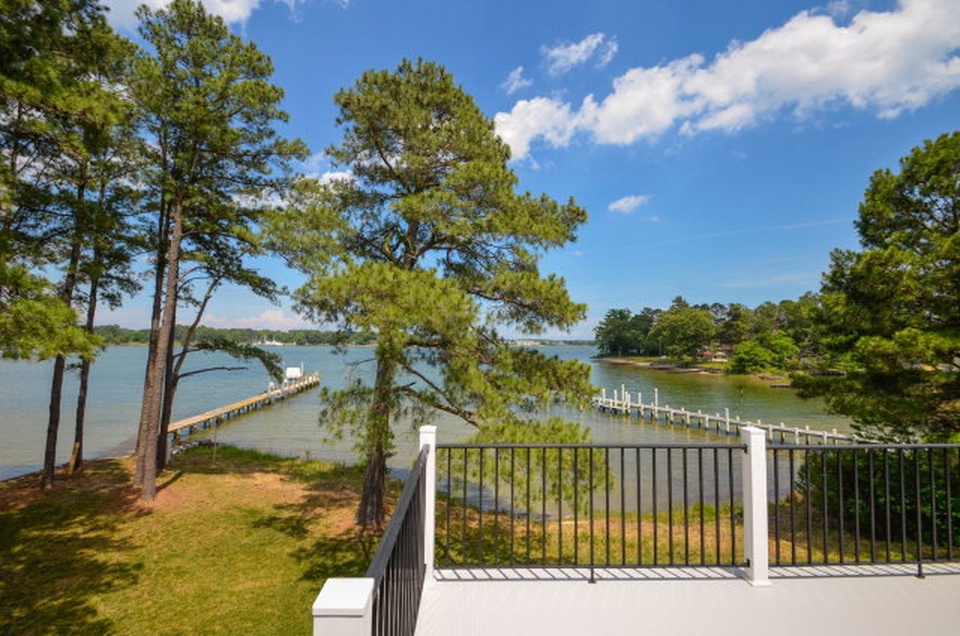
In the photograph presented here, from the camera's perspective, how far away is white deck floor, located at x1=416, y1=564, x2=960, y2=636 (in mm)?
2730

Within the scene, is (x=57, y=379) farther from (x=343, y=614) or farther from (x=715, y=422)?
(x=715, y=422)

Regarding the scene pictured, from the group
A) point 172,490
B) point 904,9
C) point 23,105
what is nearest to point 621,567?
point 904,9

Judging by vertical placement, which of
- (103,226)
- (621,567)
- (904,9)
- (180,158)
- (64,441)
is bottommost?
(64,441)

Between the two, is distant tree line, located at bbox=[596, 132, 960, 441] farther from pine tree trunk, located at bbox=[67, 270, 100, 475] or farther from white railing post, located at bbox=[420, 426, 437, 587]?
pine tree trunk, located at bbox=[67, 270, 100, 475]

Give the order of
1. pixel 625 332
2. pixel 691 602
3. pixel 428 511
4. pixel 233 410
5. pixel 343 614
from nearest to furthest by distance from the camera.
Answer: pixel 343 614
pixel 691 602
pixel 428 511
pixel 233 410
pixel 625 332

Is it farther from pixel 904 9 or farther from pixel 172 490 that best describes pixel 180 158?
pixel 904 9

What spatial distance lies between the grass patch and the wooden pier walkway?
12.7 m

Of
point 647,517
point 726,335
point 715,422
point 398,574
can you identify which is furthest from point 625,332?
point 398,574

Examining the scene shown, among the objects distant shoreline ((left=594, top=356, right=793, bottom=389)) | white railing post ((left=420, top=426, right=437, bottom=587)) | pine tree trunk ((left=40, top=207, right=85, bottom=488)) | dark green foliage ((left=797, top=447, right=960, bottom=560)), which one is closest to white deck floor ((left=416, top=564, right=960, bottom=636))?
white railing post ((left=420, top=426, right=437, bottom=587))

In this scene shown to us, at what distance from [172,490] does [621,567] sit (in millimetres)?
10743

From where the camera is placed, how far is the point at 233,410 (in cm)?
2712

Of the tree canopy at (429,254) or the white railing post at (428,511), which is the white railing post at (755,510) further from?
the tree canopy at (429,254)

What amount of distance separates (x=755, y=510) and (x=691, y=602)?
31.3 inches

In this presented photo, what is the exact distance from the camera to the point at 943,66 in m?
7.86
